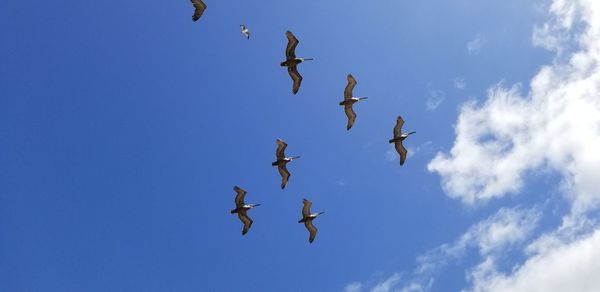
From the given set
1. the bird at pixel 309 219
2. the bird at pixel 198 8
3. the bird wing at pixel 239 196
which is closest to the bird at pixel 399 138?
the bird at pixel 309 219

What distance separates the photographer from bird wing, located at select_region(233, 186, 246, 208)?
6346cm

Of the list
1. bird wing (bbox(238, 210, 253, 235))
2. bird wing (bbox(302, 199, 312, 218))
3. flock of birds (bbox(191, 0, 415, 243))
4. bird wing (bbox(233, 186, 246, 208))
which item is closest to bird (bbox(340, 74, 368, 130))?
flock of birds (bbox(191, 0, 415, 243))

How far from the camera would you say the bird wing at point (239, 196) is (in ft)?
208

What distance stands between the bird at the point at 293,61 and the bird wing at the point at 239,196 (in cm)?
910

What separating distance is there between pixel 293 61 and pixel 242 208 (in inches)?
529

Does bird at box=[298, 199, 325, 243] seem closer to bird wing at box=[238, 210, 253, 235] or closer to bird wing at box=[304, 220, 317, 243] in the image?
bird wing at box=[304, 220, 317, 243]

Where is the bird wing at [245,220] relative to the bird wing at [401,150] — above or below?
below

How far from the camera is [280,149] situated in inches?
2537

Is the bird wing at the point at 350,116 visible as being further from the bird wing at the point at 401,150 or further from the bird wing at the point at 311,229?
the bird wing at the point at 311,229

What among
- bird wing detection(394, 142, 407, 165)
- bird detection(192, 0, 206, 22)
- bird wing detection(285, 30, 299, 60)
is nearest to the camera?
bird detection(192, 0, 206, 22)

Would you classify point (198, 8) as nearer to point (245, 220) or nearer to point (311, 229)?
point (245, 220)

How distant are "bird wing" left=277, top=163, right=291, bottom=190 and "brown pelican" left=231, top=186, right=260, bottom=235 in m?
3.52

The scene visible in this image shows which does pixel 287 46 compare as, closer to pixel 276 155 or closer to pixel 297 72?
pixel 297 72

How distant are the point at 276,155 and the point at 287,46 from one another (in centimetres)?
994
